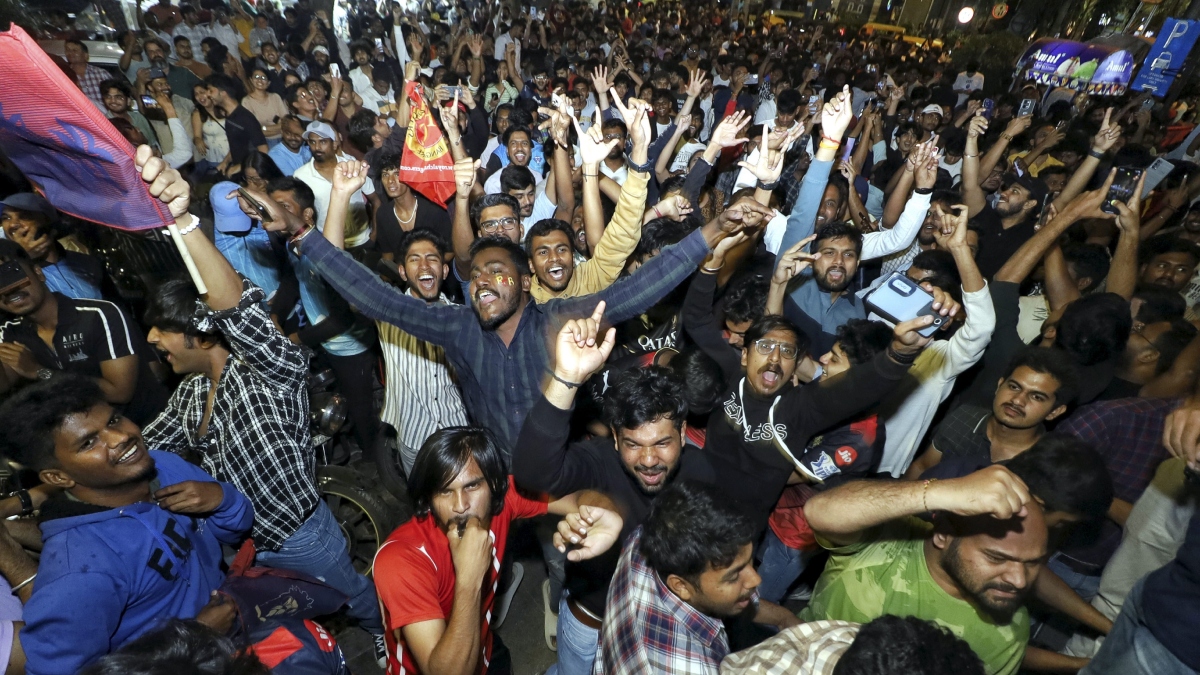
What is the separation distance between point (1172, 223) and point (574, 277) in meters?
7.24

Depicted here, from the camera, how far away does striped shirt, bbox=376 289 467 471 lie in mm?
3191

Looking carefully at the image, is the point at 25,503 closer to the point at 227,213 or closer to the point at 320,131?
the point at 227,213

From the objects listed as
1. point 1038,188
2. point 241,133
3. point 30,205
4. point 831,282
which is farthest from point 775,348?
point 241,133

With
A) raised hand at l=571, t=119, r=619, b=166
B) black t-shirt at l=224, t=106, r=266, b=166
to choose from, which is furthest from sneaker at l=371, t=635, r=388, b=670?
black t-shirt at l=224, t=106, r=266, b=166

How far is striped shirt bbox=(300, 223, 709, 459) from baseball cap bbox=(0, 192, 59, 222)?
2423 mm

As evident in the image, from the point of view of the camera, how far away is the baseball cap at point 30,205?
370cm

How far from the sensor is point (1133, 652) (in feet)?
5.47

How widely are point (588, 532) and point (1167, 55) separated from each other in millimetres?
12308

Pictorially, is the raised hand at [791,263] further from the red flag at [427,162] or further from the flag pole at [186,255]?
the flag pole at [186,255]

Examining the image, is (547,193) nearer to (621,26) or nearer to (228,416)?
(228,416)

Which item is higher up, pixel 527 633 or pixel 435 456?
pixel 435 456

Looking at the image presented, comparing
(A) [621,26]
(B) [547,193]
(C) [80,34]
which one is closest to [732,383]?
(B) [547,193]

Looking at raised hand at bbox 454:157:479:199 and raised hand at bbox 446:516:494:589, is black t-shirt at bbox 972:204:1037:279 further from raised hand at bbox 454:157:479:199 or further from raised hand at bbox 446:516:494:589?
raised hand at bbox 446:516:494:589

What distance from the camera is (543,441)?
2.08 meters
